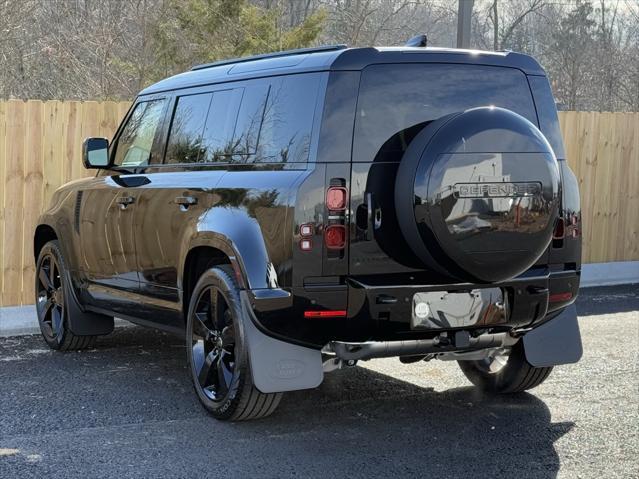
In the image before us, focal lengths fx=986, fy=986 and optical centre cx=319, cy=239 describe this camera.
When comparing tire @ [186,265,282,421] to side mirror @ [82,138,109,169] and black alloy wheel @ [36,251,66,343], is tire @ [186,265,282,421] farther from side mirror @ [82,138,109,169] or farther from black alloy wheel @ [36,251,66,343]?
black alloy wheel @ [36,251,66,343]

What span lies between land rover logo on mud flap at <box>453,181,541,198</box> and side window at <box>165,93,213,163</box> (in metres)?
1.88

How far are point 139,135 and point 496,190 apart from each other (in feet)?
10.1

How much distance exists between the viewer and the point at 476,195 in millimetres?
4820

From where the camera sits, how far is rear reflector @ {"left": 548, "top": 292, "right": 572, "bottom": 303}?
216 inches

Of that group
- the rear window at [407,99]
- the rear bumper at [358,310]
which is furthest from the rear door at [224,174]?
the rear window at [407,99]

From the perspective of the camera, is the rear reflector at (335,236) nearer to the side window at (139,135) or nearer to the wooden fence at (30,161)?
the side window at (139,135)

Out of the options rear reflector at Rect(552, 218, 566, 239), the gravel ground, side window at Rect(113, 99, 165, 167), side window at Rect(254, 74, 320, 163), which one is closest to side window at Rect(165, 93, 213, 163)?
side window at Rect(113, 99, 165, 167)

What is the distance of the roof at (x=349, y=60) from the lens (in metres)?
5.07

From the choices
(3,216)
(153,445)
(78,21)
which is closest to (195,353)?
(153,445)

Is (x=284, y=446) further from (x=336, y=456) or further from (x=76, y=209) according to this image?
(x=76, y=209)

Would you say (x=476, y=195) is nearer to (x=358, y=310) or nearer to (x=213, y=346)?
(x=358, y=310)

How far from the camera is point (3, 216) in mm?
8992

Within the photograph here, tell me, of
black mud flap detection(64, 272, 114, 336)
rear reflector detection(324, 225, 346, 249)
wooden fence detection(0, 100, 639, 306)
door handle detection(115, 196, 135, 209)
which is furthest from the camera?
wooden fence detection(0, 100, 639, 306)

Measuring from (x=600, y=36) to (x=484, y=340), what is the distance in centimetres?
3132
